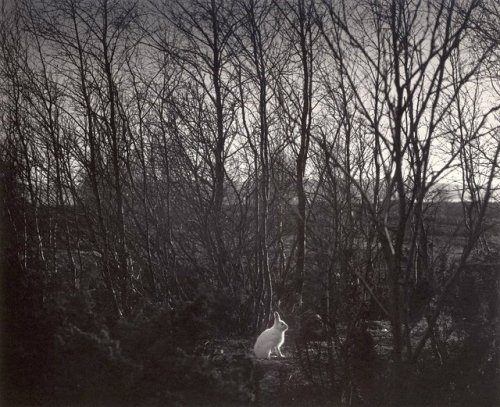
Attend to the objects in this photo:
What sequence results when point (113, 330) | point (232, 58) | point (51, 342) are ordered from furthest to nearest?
1. point (232, 58)
2. point (113, 330)
3. point (51, 342)

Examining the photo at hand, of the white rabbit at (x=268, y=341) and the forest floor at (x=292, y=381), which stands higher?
the white rabbit at (x=268, y=341)

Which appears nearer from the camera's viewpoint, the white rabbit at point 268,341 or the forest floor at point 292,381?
the forest floor at point 292,381

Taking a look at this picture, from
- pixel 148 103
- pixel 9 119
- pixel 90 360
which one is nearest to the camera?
pixel 90 360

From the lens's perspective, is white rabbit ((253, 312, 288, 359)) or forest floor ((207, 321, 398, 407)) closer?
forest floor ((207, 321, 398, 407))

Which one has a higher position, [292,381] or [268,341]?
[268,341]

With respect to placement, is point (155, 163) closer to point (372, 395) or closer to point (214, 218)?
point (214, 218)

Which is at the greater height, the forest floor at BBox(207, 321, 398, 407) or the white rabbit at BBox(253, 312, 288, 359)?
the white rabbit at BBox(253, 312, 288, 359)

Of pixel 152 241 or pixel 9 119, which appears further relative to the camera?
pixel 9 119

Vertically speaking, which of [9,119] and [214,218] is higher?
[9,119]

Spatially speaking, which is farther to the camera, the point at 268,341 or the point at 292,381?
the point at 268,341

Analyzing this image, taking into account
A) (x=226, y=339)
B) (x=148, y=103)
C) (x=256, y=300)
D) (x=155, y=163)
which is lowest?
(x=226, y=339)

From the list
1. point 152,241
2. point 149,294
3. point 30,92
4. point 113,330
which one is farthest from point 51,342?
point 30,92

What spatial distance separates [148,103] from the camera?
6.95 m

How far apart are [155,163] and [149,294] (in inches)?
75.4
